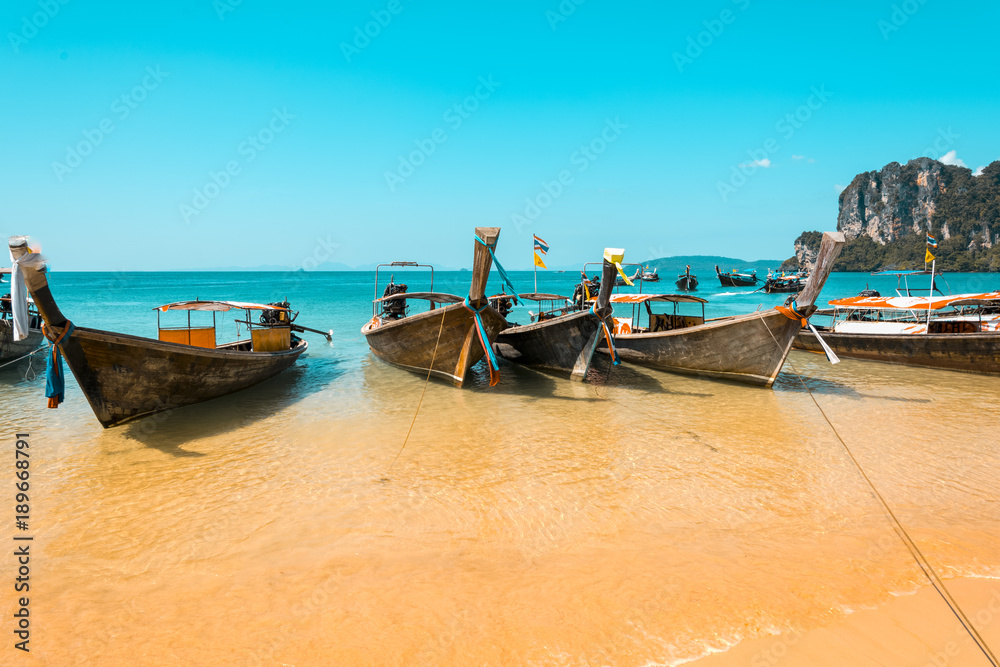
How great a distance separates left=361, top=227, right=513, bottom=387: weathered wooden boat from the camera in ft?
31.5

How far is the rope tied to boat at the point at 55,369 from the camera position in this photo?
20.9 ft

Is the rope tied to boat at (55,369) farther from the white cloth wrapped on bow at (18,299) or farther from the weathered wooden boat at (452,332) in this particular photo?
the weathered wooden boat at (452,332)

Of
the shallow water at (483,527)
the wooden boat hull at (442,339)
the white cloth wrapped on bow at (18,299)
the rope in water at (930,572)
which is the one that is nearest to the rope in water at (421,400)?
the wooden boat hull at (442,339)

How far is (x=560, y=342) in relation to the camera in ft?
39.7

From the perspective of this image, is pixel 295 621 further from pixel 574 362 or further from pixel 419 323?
pixel 574 362

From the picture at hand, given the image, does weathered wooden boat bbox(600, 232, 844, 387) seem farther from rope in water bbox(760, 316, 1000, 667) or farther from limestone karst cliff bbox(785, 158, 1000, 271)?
limestone karst cliff bbox(785, 158, 1000, 271)

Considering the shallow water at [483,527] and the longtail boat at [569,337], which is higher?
the longtail boat at [569,337]

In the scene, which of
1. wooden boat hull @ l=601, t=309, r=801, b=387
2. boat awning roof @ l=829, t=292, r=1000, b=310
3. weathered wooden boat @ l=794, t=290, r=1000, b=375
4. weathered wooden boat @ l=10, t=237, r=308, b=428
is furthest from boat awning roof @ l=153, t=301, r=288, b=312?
boat awning roof @ l=829, t=292, r=1000, b=310

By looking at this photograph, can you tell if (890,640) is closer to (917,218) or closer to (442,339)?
(442,339)

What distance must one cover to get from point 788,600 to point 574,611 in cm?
169

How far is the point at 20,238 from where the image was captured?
19.1ft

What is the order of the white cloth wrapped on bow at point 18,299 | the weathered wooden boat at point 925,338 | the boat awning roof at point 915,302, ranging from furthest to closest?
the boat awning roof at point 915,302, the weathered wooden boat at point 925,338, the white cloth wrapped on bow at point 18,299

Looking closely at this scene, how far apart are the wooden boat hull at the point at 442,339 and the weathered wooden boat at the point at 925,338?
34.2 ft

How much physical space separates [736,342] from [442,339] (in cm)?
688
